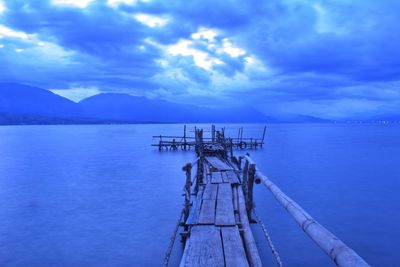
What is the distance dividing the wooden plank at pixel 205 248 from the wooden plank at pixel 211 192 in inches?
150

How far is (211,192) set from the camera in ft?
44.1

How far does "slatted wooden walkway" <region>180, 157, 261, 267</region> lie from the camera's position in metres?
6.80

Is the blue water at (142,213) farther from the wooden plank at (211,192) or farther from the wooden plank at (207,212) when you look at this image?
the wooden plank at (207,212)

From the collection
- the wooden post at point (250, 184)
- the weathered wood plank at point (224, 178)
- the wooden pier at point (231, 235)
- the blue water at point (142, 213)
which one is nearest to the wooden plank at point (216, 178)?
the weathered wood plank at point (224, 178)

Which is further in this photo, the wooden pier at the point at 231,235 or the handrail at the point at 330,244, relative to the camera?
the wooden pier at the point at 231,235

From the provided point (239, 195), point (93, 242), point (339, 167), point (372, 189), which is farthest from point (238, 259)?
point (339, 167)

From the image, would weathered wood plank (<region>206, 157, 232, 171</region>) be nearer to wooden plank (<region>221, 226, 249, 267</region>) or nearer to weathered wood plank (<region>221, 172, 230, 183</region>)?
weathered wood plank (<region>221, 172, 230, 183</region>)

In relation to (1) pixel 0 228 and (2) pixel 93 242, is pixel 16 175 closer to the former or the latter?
(1) pixel 0 228

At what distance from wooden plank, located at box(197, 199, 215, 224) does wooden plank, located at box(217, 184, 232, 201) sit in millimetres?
753

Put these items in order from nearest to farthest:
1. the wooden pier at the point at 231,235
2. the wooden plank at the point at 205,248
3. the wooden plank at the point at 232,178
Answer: the wooden pier at the point at 231,235, the wooden plank at the point at 205,248, the wooden plank at the point at 232,178

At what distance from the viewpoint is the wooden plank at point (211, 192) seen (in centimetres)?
1270

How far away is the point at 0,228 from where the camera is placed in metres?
19.0

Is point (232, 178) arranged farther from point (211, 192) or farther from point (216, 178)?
point (211, 192)

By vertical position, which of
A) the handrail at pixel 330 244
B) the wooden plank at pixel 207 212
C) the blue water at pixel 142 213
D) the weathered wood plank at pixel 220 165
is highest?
the handrail at pixel 330 244
